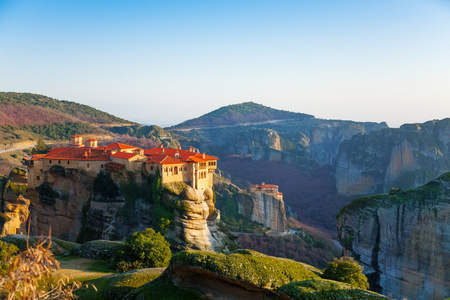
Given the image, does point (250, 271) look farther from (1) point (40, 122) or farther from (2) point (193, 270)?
(1) point (40, 122)

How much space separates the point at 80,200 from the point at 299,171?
92256mm

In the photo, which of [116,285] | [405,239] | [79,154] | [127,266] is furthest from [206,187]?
[116,285]

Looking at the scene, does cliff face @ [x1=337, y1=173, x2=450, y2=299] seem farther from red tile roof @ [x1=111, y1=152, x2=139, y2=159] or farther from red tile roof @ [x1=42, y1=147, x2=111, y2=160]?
red tile roof @ [x1=42, y1=147, x2=111, y2=160]

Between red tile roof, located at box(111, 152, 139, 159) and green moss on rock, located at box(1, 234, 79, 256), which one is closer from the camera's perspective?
green moss on rock, located at box(1, 234, 79, 256)

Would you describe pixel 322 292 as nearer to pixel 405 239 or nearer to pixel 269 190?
pixel 405 239

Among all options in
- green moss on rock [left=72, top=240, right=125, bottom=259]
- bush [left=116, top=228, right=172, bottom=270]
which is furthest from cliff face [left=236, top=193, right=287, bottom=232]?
green moss on rock [left=72, top=240, right=125, bottom=259]

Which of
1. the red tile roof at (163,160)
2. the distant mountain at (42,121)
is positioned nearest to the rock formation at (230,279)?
the red tile roof at (163,160)

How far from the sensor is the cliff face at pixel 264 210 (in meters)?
65.0

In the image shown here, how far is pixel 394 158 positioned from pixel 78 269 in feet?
272

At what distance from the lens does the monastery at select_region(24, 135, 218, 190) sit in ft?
138

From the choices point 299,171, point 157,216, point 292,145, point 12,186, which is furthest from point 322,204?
point 12,186

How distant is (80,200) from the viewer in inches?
1737

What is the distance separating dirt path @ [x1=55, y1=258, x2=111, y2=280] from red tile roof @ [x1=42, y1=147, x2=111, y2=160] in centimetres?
1776

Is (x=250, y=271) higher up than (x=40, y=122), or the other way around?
(x=40, y=122)
